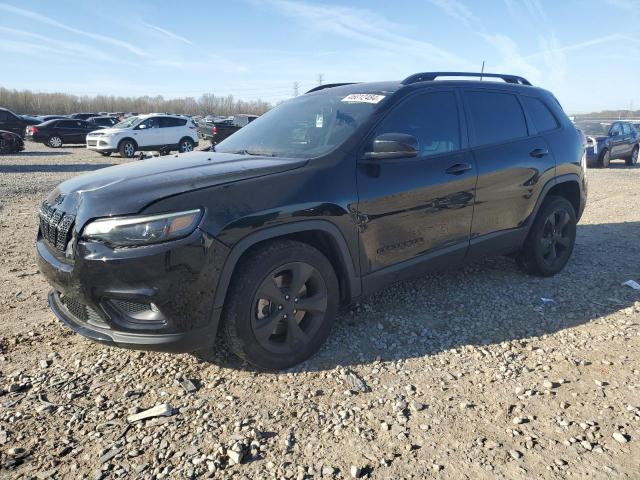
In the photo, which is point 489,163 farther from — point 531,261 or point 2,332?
point 2,332

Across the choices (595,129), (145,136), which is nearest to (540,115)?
(595,129)

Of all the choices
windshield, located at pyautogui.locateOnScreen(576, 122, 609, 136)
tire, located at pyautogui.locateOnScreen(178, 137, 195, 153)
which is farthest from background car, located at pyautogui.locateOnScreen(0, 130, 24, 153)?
windshield, located at pyautogui.locateOnScreen(576, 122, 609, 136)

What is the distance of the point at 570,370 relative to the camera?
3.02 m

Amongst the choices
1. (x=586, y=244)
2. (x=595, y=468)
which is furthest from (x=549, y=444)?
(x=586, y=244)

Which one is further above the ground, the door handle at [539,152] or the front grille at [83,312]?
the door handle at [539,152]

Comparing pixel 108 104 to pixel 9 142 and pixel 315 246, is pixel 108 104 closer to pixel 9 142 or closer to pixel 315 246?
pixel 9 142

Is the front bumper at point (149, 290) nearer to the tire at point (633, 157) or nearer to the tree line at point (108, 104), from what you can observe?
the tire at point (633, 157)

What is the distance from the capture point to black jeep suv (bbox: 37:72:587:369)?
2459 mm

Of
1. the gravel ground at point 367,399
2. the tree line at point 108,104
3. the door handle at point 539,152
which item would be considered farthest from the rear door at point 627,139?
the tree line at point 108,104

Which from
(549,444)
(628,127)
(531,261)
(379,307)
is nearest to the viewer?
(549,444)

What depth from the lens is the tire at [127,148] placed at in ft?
59.6

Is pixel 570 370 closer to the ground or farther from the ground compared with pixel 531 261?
closer to the ground

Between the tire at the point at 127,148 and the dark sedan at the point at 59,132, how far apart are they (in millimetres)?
7099

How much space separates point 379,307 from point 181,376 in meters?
1.73
